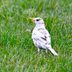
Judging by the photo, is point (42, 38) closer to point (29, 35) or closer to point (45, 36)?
point (45, 36)

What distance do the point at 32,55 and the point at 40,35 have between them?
334mm

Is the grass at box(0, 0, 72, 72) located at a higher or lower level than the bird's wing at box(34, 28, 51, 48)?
lower

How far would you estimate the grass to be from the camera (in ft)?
23.4

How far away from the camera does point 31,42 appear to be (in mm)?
8031

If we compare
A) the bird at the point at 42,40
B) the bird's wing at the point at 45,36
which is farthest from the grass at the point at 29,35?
the bird's wing at the point at 45,36

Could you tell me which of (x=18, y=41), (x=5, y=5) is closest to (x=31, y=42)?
(x=18, y=41)

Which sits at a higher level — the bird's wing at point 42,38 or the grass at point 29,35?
the bird's wing at point 42,38

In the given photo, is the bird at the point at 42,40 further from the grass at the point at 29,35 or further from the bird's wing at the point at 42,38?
the grass at the point at 29,35

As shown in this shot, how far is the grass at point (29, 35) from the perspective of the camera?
23.4 ft

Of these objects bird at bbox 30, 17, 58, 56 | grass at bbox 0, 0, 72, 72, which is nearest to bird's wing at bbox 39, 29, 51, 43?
bird at bbox 30, 17, 58, 56

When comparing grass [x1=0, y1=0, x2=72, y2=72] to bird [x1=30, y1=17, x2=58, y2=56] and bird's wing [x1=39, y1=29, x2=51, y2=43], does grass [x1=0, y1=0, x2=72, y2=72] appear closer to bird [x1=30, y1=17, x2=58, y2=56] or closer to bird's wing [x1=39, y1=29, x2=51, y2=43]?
bird [x1=30, y1=17, x2=58, y2=56]

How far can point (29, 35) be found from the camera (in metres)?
8.31

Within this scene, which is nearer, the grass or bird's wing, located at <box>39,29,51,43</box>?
the grass

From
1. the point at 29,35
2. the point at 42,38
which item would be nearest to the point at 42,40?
the point at 42,38
